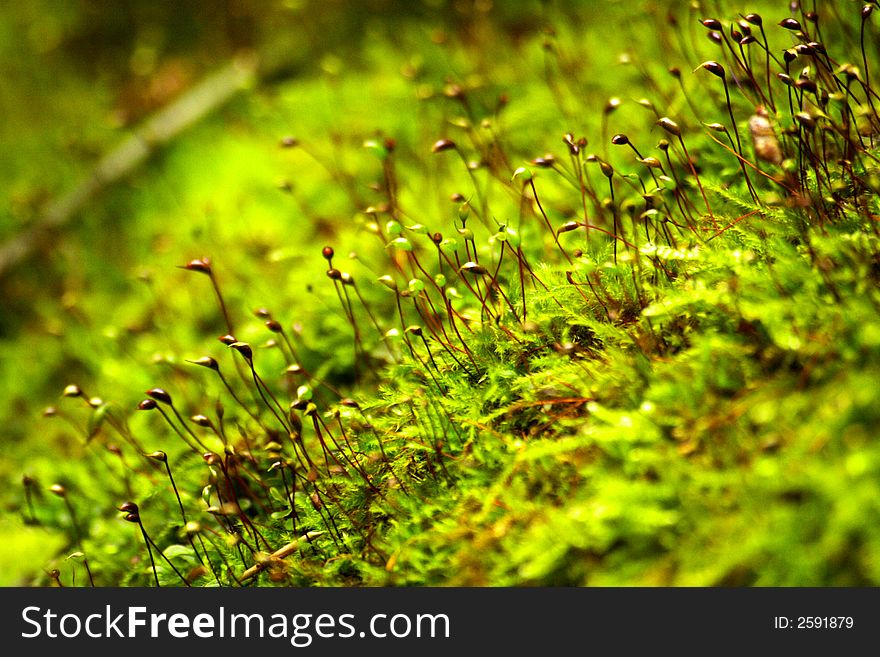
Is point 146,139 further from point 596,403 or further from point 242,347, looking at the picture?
point 596,403

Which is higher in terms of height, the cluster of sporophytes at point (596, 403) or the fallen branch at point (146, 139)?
the fallen branch at point (146, 139)

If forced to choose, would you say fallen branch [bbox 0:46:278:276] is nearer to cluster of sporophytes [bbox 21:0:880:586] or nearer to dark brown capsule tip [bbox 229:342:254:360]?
cluster of sporophytes [bbox 21:0:880:586]

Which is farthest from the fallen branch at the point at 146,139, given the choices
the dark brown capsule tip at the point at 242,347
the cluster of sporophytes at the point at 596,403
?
the dark brown capsule tip at the point at 242,347

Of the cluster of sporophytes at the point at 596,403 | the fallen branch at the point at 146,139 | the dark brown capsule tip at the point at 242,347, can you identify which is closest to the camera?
the cluster of sporophytes at the point at 596,403

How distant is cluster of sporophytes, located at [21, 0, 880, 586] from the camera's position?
49.2 inches

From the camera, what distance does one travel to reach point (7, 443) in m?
2.91

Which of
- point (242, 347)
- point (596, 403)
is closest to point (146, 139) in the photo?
point (242, 347)

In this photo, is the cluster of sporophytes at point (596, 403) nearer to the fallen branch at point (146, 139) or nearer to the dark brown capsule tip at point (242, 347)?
the dark brown capsule tip at point (242, 347)

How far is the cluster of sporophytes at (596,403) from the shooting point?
1.25m

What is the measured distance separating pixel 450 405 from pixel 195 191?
8.56 feet

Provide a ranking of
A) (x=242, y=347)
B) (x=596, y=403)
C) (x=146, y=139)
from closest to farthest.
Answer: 1. (x=596, y=403)
2. (x=242, y=347)
3. (x=146, y=139)

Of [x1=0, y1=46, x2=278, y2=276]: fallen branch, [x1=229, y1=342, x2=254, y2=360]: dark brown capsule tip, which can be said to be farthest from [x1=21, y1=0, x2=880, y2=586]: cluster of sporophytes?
[x1=0, y1=46, x2=278, y2=276]: fallen branch

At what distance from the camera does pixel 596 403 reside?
1563 millimetres
